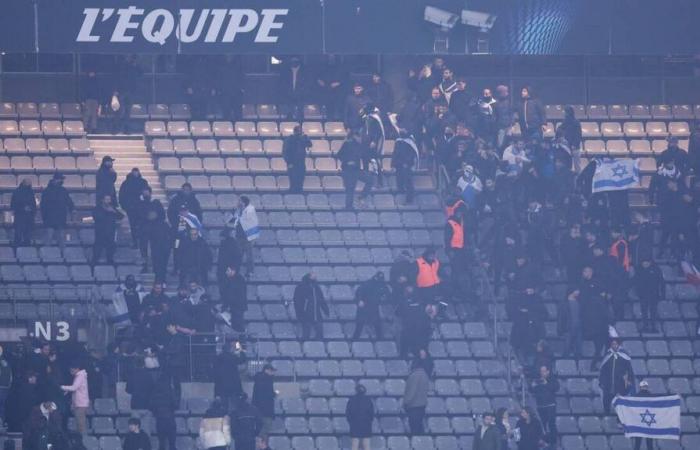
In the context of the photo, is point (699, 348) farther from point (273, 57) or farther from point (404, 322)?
point (273, 57)

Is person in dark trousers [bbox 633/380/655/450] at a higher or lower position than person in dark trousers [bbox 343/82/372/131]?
lower

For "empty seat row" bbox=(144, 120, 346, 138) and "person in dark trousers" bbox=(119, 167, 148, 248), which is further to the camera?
"empty seat row" bbox=(144, 120, 346, 138)

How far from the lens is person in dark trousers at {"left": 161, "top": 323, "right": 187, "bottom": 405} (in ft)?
96.4

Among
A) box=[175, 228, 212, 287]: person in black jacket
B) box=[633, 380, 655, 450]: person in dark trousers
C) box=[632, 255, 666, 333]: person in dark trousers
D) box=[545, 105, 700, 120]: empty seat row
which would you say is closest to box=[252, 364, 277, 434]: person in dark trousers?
box=[175, 228, 212, 287]: person in black jacket

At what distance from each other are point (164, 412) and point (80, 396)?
1.27 m

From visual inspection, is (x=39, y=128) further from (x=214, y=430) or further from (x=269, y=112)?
(x=214, y=430)

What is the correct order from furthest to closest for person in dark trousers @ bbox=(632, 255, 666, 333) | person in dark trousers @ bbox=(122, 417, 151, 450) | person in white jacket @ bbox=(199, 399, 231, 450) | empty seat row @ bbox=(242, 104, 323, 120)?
empty seat row @ bbox=(242, 104, 323, 120)
person in dark trousers @ bbox=(632, 255, 666, 333)
person in white jacket @ bbox=(199, 399, 231, 450)
person in dark trousers @ bbox=(122, 417, 151, 450)

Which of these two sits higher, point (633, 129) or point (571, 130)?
point (633, 129)

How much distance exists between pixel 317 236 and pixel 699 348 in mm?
6653

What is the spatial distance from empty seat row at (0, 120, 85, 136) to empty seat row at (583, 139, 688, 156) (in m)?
9.27

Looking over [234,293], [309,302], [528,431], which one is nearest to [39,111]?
[234,293]

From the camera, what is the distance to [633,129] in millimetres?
37406

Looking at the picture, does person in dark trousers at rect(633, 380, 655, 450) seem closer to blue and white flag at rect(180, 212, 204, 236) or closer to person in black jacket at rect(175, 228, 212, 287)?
person in black jacket at rect(175, 228, 212, 287)

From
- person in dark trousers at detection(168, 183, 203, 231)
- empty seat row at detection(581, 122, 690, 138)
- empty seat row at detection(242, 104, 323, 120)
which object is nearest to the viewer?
person in dark trousers at detection(168, 183, 203, 231)
